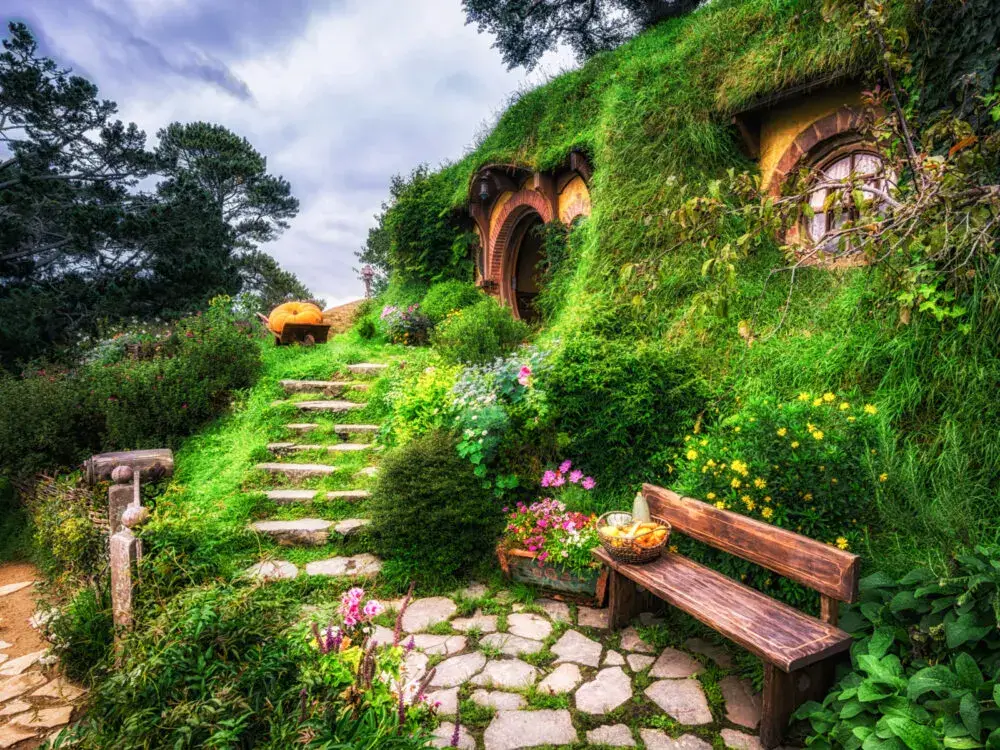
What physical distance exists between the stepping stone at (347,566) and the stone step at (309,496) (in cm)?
68

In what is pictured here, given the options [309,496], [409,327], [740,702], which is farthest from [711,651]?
[409,327]

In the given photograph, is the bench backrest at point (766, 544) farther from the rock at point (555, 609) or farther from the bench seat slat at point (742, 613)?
the rock at point (555, 609)

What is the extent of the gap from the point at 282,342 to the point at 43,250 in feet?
18.8

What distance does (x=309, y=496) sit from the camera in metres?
5.20

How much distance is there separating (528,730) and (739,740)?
3.20ft

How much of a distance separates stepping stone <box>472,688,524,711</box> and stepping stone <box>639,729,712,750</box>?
630 millimetres

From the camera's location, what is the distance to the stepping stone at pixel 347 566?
4270mm

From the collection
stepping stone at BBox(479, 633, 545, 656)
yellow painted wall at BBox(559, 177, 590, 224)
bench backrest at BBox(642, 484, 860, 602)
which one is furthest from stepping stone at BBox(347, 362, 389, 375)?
bench backrest at BBox(642, 484, 860, 602)

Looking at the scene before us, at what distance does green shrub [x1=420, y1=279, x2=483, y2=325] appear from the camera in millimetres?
11211

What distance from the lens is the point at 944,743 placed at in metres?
1.84

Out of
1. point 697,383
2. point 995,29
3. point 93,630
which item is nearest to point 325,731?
point 93,630

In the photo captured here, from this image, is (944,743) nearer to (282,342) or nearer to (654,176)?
(654,176)

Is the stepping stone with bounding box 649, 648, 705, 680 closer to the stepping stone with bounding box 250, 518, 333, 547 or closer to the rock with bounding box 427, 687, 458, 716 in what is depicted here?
the rock with bounding box 427, 687, 458, 716

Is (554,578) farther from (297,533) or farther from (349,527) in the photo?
(297,533)
